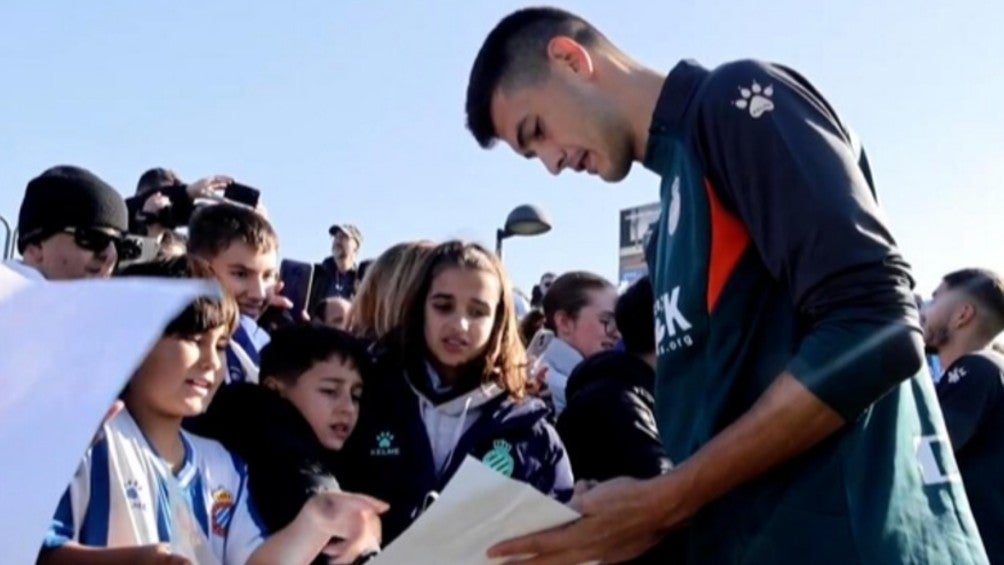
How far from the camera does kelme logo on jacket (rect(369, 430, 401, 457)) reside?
303cm

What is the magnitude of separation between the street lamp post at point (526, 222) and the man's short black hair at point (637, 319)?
5567mm

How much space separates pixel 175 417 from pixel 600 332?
3.04 metres

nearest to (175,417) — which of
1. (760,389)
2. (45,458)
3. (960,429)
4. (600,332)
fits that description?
(760,389)

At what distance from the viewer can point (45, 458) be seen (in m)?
0.81

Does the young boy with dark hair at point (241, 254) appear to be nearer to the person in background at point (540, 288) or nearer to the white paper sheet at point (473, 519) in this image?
the white paper sheet at point (473, 519)

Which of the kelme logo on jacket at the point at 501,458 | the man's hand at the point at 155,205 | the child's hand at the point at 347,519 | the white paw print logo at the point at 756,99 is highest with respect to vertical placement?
the white paw print logo at the point at 756,99

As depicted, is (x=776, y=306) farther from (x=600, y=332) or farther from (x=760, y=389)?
(x=600, y=332)

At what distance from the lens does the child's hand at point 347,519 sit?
208 centimetres

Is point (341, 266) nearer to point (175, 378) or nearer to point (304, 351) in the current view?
point (304, 351)

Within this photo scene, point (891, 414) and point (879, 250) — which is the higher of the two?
point (879, 250)

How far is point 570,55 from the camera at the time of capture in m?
2.00

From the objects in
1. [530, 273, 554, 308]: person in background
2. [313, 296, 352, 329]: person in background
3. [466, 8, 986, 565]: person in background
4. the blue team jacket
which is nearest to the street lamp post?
[530, 273, 554, 308]: person in background

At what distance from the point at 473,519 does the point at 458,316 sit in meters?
1.75

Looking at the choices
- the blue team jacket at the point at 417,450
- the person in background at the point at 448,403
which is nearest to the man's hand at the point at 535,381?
the person in background at the point at 448,403
